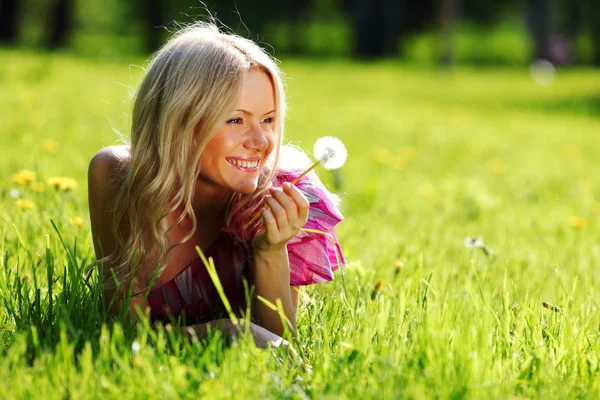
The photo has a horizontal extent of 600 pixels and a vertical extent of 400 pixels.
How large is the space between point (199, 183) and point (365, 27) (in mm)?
24798

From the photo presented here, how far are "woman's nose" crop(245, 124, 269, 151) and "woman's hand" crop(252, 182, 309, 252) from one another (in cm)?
14

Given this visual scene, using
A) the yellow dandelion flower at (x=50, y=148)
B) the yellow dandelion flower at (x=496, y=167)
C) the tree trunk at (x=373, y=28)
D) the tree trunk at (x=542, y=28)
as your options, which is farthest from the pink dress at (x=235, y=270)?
the tree trunk at (x=542, y=28)

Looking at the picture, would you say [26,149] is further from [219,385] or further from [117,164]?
[219,385]

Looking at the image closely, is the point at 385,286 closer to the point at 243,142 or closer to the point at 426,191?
the point at 243,142

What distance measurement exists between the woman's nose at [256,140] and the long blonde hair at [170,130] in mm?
89

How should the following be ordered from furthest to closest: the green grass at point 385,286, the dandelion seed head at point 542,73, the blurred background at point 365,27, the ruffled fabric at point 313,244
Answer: the blurred background at point 365,27
the dandelion seed head at point 542,73
the ruffled fabric at point 313,244
the green grass at point 385,286

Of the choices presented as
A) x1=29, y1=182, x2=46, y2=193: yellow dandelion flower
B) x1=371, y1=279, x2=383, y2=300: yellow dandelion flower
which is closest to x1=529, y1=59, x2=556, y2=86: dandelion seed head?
x1=29, y1=182, x2=46, y2=193: yellow dandelion flower

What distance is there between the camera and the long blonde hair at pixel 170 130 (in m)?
1.99

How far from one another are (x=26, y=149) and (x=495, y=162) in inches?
133

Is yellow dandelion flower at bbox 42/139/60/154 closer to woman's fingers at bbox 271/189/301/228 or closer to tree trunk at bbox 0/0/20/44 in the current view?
woman's fingers at bbox 271/189/301/228

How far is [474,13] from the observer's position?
111 feet

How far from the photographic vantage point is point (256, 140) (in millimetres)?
2035

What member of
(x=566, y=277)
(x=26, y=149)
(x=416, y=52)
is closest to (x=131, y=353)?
(x=566, y=277)

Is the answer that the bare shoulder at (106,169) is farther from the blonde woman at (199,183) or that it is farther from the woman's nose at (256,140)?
the woman's nose at (256,140)
